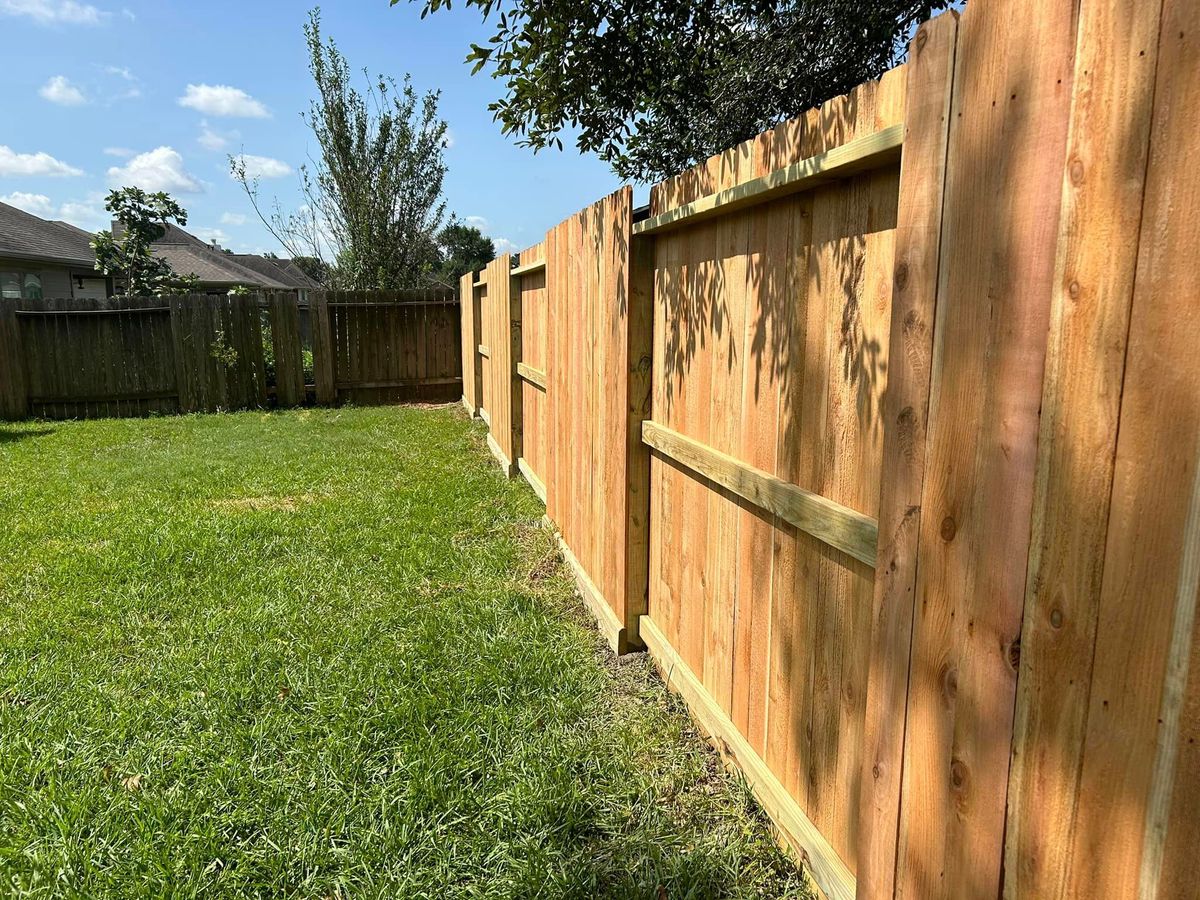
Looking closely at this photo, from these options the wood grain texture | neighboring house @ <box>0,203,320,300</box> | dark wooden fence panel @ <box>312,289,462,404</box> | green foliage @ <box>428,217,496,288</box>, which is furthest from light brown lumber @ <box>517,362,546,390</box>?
green foliage @ <box>428,217,496,288</box>

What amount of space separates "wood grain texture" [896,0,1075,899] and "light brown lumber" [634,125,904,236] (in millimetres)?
218

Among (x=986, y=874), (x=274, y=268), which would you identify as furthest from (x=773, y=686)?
(x=274, y=268)

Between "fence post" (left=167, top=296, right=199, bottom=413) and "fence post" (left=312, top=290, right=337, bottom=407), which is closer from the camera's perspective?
"fence post" (left=167, top=296, right=199, bottom=413)

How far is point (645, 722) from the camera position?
2.64m

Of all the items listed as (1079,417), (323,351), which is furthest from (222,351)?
(1079,417)

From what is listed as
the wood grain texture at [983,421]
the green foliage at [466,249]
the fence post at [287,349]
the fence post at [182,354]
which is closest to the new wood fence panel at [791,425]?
the wood grain texture at [983,421]

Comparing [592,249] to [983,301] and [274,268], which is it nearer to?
[983,301]

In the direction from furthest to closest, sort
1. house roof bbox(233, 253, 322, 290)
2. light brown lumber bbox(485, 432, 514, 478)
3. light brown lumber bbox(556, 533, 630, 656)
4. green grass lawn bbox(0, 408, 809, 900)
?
house roof bbox(233, 253, 322, 290), light brown lumber bbox(485, 432, 514, 478), light brown lumber bbox(556, 533, 630, 656), green grass lawn bbox(0, 408, 809, 900)

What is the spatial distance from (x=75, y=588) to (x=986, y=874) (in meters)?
4.32

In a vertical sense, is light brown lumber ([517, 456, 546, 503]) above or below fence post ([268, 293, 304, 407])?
below

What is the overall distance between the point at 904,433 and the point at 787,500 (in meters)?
0.55

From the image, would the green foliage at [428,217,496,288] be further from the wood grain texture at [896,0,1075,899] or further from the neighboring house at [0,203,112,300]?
the wood grain texture at [896,0,1075,899]

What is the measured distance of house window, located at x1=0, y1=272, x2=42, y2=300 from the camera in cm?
1547

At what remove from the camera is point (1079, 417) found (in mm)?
988
